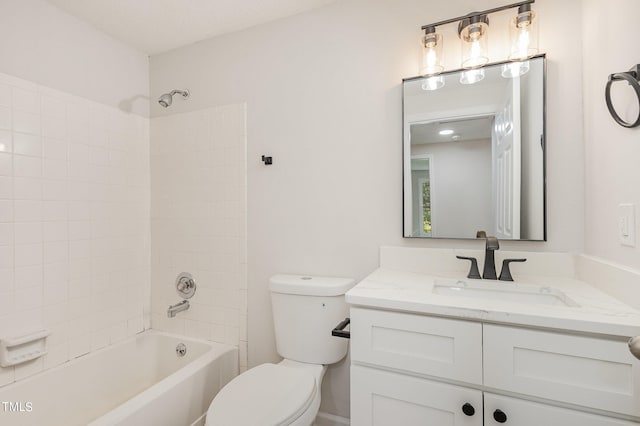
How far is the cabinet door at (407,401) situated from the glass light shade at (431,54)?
1249 millimetres

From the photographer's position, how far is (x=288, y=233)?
5.86 ft

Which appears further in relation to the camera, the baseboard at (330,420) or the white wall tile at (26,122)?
the baseboard at (330,420)

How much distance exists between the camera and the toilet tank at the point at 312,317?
1536 millimetres

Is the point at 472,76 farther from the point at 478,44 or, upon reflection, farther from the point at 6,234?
the point at 6,234

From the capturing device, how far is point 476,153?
4.68 ft

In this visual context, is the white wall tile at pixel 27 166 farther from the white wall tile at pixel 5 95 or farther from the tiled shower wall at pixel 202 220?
the tiled shower wall at pixel 202 220

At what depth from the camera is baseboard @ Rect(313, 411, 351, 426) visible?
165 cm

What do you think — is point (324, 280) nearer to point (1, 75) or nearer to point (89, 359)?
point (89, 359)

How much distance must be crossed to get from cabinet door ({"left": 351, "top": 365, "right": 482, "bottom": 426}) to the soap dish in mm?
1498

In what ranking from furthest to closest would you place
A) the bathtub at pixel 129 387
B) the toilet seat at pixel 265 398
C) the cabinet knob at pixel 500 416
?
the bathtub at pixel 129 387 → the toilet seat at pixel 265 398 → the cabinet knob at pixel 500 416

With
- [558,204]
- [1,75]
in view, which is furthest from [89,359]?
[558,204]

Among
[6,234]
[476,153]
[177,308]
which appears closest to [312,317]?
[177,308]

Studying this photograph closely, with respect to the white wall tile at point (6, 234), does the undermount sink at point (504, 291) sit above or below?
below

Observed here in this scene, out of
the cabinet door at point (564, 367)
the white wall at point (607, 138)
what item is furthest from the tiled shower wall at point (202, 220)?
the white wall at point (607, 138)
